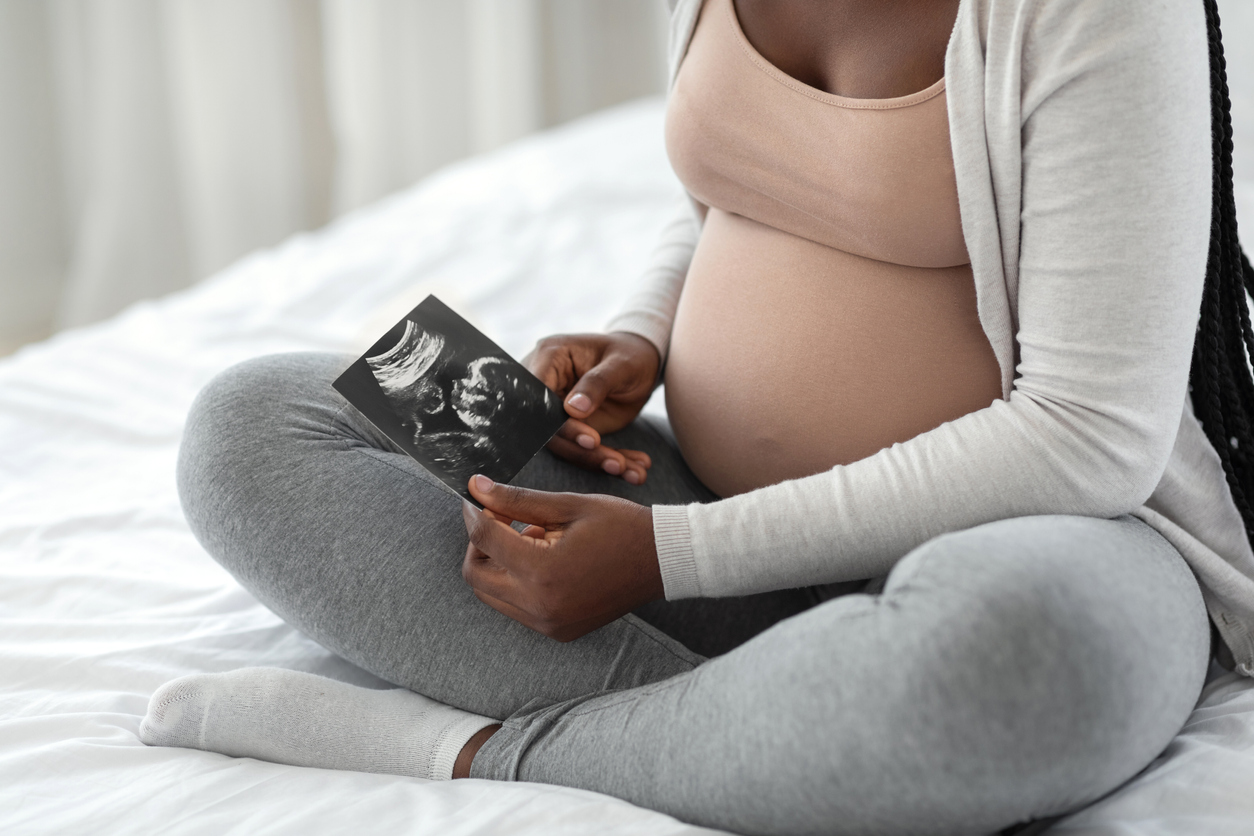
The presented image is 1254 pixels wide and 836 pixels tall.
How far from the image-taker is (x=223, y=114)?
265cm

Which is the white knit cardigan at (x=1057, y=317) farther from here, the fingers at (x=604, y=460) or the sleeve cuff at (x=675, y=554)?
the fingers at (x=604, y=460)

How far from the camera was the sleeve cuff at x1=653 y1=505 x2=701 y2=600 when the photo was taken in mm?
629

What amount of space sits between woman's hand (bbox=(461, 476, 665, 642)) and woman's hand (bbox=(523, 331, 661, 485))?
12 centimetres

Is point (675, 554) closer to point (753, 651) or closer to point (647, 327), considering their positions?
point (753, 651)

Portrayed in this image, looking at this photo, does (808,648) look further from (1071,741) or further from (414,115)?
(414,115)

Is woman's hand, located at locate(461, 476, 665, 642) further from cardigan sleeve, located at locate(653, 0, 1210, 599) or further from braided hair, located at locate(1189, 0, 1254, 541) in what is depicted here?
braided hair, located at locate(1189, 0, 1254, 541)

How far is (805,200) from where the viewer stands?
0.71 meters

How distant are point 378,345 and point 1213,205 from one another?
1.95 ft

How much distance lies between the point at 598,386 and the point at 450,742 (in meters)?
0.29

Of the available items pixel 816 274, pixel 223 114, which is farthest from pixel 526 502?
pixel 223 114

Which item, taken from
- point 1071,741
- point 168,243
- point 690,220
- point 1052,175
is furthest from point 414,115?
point 1071,741

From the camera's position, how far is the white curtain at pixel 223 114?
97.9 inches

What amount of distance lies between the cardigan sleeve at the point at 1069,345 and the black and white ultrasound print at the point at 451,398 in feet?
0.44

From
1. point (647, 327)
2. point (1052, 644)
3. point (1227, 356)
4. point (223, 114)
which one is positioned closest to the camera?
point (1052, 644)
